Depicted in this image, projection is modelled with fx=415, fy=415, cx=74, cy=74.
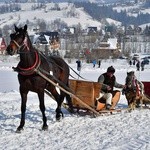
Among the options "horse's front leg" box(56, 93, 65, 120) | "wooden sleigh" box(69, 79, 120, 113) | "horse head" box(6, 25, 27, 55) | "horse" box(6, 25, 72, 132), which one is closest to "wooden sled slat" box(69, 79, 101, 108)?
"wooden sleigh" box(69, 79, 120, 113)

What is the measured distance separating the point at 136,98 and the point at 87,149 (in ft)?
16.4

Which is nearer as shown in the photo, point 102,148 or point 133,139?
point 102,148

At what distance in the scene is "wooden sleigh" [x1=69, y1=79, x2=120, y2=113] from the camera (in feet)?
37.0

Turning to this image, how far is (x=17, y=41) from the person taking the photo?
907cm

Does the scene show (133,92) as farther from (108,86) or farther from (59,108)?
(59,108)

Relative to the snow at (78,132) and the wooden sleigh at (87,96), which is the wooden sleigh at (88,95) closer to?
the wooden sleigh at (87,96)

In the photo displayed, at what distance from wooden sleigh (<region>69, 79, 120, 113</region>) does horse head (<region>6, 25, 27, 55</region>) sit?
2821mm

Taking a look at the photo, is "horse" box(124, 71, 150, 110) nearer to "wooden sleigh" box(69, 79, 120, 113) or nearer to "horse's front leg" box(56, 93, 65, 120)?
"wooden sleigh" box(69, 79, 120, 113)

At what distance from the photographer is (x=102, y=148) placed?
7664 mm

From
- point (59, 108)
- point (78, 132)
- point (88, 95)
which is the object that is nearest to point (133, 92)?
point (88, 95)

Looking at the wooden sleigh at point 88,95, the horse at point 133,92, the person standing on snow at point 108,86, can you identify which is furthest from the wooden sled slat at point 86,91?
the horse at point 133,92

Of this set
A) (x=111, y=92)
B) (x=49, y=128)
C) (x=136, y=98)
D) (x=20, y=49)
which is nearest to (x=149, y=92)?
(x=136, y=98)

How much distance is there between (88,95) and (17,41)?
310 centimetres

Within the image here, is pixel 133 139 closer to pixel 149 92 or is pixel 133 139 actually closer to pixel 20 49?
pixel 20 49
